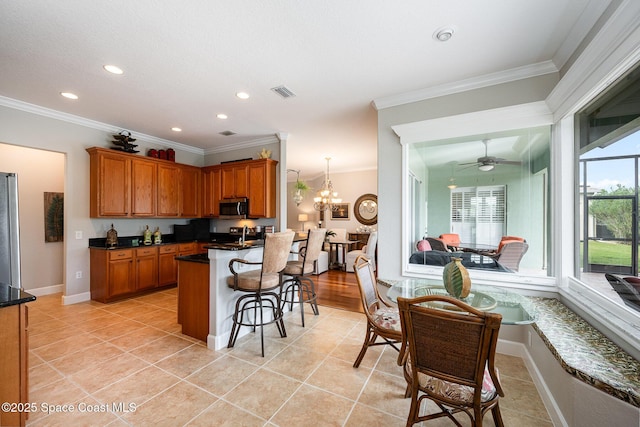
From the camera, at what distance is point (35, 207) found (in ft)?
14.2

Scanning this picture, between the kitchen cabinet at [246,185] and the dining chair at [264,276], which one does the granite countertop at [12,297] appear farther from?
the kitchen cabinet at [246,185]

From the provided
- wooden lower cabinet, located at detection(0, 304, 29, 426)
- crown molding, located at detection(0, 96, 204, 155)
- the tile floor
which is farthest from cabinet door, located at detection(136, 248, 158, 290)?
wooden lower cabinet, located at detection(0, 304, 29, 426)

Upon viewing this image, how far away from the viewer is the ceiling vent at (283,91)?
299 centimetres

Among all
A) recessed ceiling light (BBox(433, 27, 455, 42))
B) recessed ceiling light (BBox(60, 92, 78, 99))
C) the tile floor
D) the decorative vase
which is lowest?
the tile floor

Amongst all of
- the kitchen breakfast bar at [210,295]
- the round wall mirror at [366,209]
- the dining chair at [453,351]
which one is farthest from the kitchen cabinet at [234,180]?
the round wall mirror at [366,209]

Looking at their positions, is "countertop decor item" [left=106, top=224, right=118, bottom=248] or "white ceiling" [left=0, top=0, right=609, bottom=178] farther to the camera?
"countertop decor item" [left=106, top=224, right=118, bottom=248]

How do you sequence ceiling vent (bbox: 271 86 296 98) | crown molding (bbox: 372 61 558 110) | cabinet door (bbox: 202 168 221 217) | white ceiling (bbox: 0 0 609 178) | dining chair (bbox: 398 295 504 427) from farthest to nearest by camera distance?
cabinet door (bbox: 202 168 221 217) → ceiling vent (bbox: 271 86 296 98) → crown molding (bbox: 372 61 558 110) → white ceiling (bbox: 0 0 609 178) → dining chair (bbox: 398 295 504 427)

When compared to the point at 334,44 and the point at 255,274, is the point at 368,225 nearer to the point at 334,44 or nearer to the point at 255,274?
the point at 255,274

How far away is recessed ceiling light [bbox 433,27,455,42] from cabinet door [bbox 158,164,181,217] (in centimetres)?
486

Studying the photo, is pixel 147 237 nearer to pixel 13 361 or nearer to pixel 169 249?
pixel 169 249

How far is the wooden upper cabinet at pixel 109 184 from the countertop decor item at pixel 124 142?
0.19 metres

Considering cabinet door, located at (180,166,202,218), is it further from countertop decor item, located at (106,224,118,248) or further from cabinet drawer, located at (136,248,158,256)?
countertop decor item, located at (106,224,118,248)

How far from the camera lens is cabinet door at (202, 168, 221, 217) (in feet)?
17.8

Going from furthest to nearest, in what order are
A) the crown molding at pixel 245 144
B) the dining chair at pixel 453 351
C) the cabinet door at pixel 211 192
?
the cabinet door at pixel 211 192 → the crown molding at pixel 245 144 → the dining chair at pixel 453 351
